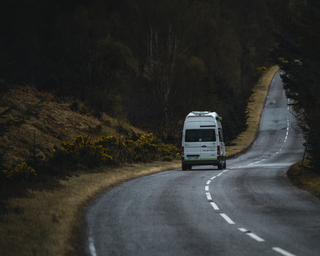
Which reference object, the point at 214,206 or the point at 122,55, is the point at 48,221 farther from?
the point at 122,55

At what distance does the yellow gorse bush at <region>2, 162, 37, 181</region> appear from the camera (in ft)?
46.8

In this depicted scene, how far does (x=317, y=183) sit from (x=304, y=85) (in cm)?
465

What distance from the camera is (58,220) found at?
913 centimetres

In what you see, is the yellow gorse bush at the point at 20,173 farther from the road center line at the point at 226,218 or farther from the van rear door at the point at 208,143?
the van rear door at the point at 208,143

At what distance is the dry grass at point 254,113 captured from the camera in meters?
49.5

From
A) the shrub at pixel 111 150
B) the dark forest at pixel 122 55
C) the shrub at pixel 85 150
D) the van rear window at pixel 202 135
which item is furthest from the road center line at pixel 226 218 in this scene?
the dark forest at pixel 122 55

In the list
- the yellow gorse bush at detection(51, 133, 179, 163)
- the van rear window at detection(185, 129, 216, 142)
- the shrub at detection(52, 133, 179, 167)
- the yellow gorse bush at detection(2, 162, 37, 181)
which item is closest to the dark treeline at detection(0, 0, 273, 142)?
the yellow gorse bush at detection(51, 133, 179, 163)

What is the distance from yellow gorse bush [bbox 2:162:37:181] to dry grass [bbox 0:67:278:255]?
3.90 feet

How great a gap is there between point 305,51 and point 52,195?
1110 cm

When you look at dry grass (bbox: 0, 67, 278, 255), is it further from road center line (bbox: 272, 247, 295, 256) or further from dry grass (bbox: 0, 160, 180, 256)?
road center line (bbox: 272, 247, 295, 256)

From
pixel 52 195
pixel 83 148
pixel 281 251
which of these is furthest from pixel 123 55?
pixel 281 251

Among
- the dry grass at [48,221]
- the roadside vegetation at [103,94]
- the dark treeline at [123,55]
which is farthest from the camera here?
the dark treeline at [123,55]

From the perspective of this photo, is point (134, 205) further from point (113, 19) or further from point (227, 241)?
point (113, 19)

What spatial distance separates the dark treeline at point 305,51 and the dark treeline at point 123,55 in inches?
387
